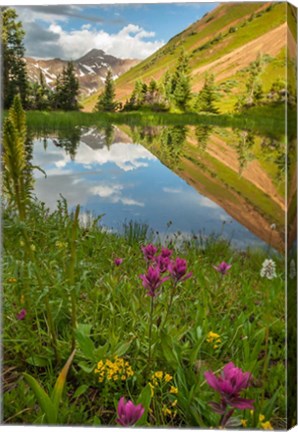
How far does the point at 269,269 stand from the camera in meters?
2.41

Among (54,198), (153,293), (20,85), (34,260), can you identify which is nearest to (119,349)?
(153,293)

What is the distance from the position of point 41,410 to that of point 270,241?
1.04m

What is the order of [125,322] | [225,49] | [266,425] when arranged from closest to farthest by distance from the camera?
[266,425] → [125,322] → [225,49]

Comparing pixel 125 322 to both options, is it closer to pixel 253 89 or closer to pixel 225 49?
pixel 253 89

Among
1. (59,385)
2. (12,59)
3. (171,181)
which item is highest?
(12,59)

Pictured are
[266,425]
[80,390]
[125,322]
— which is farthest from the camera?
[125,322]

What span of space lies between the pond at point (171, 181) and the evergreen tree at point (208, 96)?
0.08m

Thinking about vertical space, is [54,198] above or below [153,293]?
above

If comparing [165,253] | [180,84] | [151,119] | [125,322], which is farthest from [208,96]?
[125,322]

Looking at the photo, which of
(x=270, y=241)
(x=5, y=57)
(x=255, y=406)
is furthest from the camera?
(x=5, y=57)

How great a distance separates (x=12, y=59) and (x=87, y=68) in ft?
0.99

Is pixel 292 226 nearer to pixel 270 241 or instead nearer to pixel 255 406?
pixel 270 241

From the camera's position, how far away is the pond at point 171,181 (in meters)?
2.46

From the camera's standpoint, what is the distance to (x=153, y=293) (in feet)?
7.54
